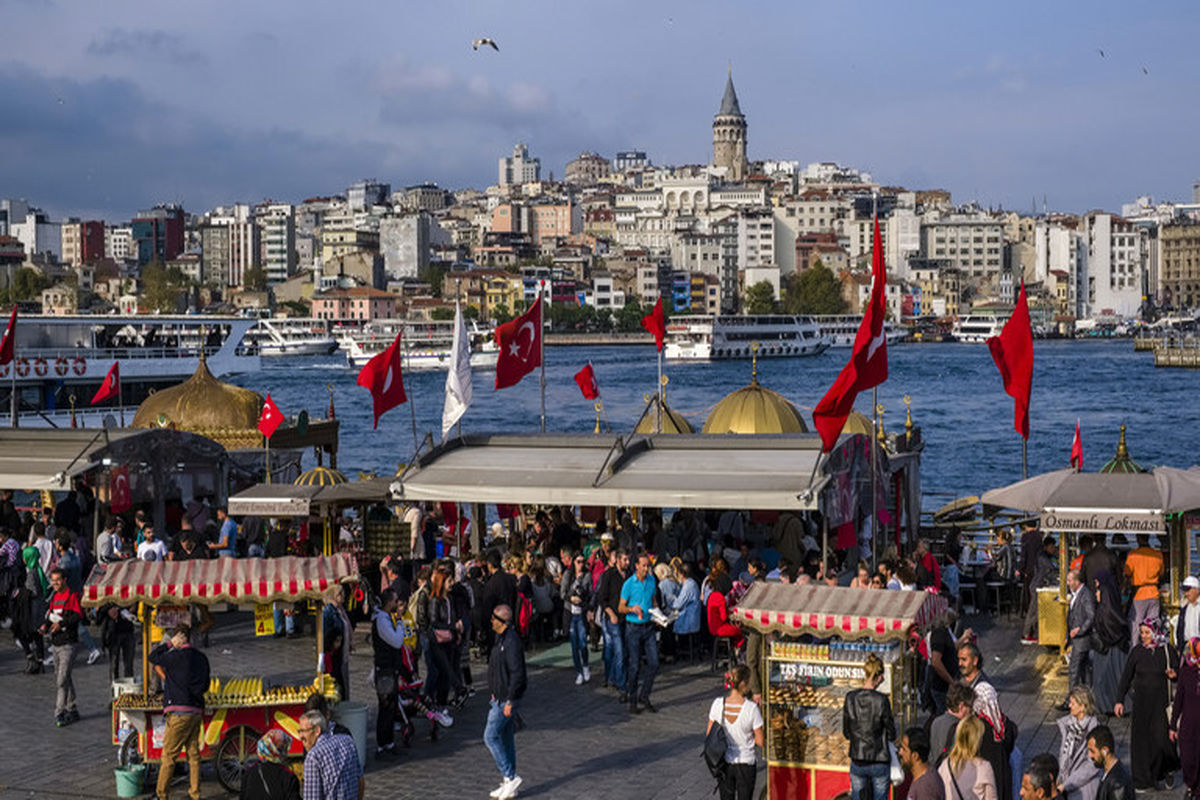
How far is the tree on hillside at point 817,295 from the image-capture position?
581ft

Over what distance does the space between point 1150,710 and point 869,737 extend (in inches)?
86.8

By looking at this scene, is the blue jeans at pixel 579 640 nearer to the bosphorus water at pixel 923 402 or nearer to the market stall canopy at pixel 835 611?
the market stall canopy at pixel 835 611

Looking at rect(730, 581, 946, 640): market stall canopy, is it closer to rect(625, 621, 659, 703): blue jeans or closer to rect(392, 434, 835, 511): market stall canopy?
rect(625, 621, 659, 703): blue jeans

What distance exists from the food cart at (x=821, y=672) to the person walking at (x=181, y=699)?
303 cm

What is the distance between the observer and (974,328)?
166500 millimetres

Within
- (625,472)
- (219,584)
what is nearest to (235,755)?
(219,584)

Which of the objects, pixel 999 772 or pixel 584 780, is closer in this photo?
pixel 999 772

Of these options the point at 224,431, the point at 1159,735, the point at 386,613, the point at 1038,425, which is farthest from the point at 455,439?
the point at 1038,425

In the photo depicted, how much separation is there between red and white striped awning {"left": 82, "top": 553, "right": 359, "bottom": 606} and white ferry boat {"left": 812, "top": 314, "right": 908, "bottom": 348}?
451 ft

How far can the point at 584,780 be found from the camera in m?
10.0

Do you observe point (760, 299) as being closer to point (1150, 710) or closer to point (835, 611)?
point (1150, 710)

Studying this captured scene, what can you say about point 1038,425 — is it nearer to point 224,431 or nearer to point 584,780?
point 224,431

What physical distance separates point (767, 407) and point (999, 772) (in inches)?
510

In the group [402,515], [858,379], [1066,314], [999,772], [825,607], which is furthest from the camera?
[1066,314]
